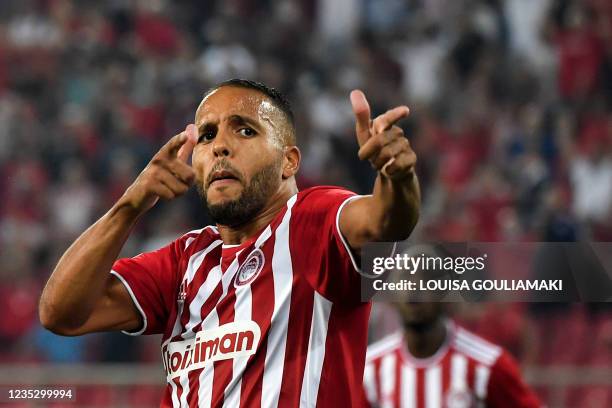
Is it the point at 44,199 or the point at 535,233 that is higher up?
the point at 44,199

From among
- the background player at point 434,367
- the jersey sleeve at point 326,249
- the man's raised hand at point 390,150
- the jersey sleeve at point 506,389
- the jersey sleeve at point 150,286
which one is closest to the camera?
the man's raised hand at point 390,150

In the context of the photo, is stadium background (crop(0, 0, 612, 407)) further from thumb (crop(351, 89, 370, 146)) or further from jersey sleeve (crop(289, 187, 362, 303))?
thumb (crop(351, 89, 370, 146))

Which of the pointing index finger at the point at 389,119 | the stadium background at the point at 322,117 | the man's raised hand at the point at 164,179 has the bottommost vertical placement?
the pointing index finger at the point at 389,119

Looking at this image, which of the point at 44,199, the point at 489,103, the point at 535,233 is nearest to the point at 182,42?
the point at 44,199

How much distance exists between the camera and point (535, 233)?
7625mm

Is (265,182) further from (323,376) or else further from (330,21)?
(330,21)

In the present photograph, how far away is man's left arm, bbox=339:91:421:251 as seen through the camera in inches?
96.4

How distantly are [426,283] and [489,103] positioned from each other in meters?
5.52

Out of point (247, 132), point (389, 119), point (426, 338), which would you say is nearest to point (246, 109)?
point (247, 132)

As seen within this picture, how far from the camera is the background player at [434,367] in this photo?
4.94 metres

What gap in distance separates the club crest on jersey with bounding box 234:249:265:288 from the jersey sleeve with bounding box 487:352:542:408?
2.27 m

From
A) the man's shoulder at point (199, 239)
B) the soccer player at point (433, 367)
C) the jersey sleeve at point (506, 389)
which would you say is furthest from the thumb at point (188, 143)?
the jersey sleeve at point (506, 389)

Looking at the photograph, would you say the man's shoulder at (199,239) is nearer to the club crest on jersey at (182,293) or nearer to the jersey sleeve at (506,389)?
the club crest on jersey at (182,293)

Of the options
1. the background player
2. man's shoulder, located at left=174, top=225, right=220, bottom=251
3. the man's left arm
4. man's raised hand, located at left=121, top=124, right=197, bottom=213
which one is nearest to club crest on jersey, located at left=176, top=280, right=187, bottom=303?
man's shoulder, located at left=174, top=225, right=220, bottom=251
